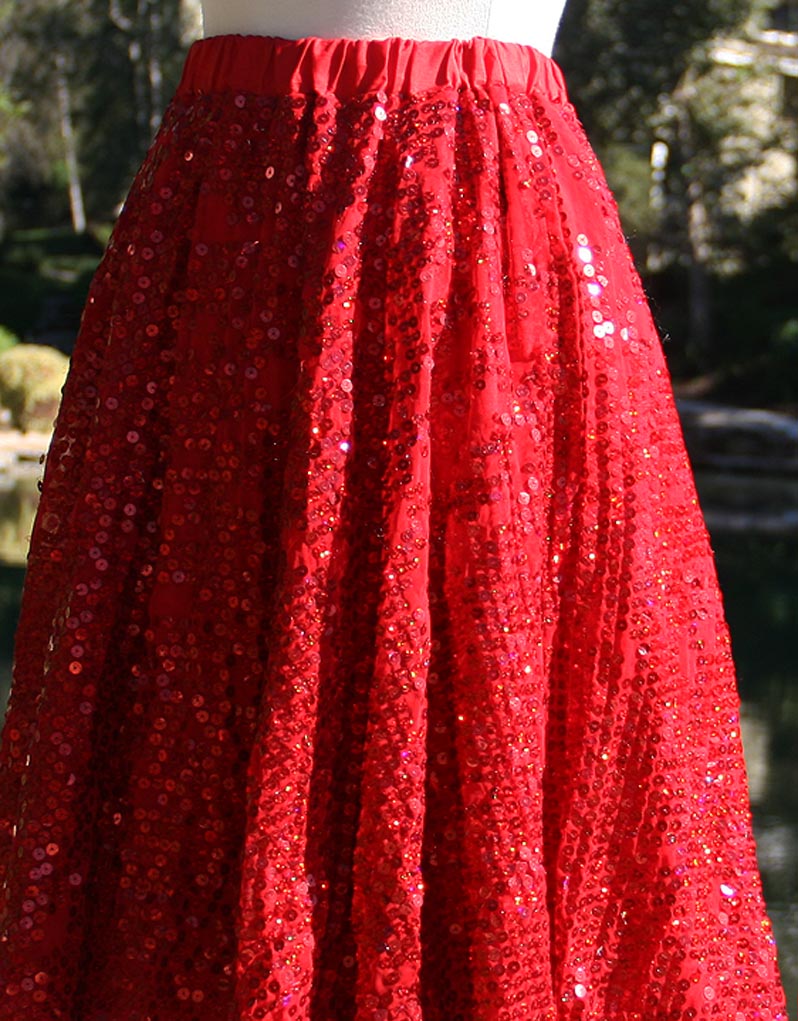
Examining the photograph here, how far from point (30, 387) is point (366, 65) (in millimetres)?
8446

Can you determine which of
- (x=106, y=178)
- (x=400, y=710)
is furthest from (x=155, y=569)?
(x=106, y=178)

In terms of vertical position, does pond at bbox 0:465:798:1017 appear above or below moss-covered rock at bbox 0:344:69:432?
above

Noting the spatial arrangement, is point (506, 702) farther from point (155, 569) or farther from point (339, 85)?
point (339, 85)

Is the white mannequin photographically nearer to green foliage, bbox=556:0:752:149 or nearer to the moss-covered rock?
the moss-covered rock

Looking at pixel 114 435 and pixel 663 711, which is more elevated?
pixel 114 435

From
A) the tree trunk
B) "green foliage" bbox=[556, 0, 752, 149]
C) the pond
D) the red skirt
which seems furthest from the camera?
the tree trunk

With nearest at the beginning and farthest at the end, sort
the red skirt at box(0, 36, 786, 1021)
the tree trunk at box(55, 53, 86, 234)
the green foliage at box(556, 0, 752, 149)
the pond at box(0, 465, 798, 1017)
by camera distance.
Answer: the red skirt at box(0, 36, 786, 1021) → the pond at box(0, 465, 798, 1017) → the green foliage at box(556, 0, 752, 149) → the tree trunk at box(55, 53, 86, 234)

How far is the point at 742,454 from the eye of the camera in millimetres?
8555

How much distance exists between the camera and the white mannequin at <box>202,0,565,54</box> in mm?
1087

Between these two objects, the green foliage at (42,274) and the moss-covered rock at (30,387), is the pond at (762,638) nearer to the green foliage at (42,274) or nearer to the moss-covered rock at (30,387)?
the moss-covered rock at (30,387)

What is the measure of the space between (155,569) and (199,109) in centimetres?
37

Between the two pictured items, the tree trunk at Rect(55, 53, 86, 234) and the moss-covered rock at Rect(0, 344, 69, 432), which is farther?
the tree trunk at Rect(55, 53, 86, 234)

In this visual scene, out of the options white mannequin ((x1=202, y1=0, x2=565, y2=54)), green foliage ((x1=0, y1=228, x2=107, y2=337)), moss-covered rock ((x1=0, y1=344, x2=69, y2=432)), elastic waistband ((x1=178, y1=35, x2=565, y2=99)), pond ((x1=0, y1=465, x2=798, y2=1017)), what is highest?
white mannequin ((x1=202, y1=0, x2=565, y2=54))

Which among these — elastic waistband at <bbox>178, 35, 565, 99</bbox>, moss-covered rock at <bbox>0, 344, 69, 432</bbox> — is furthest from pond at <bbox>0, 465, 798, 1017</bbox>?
moss-covered rock at <bbox>0, 344, 69, 432</bbox>
